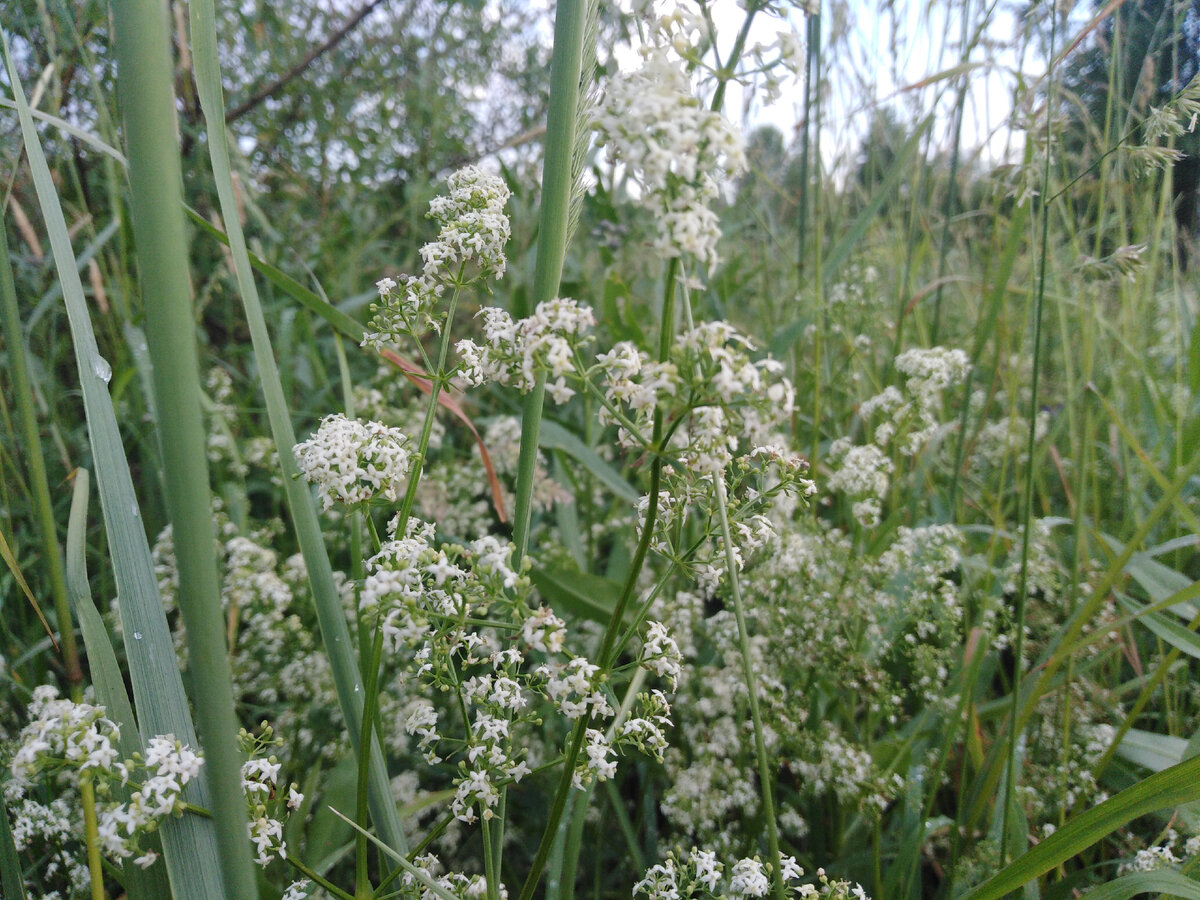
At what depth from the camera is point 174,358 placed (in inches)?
20.0

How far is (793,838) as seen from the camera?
157cm

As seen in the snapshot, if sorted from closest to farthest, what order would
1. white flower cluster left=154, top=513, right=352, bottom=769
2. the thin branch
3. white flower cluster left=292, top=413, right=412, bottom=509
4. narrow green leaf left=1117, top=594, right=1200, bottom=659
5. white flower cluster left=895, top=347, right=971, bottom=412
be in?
1. white flower cluster left=292, top=413, right=412, bottom=509
2. narrow green leaf left=1117, top=594, right=1200, bottom=659
3. white flower cluster left=154, top=513, right=352, bottom=769
4. white flower cluster left=895, top=347, right=971, bottom=412
5. the thin branch

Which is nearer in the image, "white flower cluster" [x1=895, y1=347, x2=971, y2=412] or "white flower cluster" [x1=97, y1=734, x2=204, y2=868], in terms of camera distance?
"white flower cluster" [x1=97, y1=734, x2=204, y2=868]

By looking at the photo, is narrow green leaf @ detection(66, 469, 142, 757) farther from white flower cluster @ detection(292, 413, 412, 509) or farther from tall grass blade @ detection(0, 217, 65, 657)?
white flower cluster @ detection(292, 413, 412, 509)

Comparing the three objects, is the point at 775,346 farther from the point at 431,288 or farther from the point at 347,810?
the point at 347,810

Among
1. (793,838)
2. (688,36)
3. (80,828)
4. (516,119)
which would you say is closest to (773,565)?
(793,838)

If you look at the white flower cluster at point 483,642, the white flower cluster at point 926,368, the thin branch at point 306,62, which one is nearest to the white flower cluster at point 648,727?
the white flower cluster at point 483,642

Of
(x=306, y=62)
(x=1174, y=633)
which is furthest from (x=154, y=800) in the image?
(x=306, y=62)

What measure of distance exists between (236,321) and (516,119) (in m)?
1.86

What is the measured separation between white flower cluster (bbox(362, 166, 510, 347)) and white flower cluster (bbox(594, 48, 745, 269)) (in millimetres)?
268

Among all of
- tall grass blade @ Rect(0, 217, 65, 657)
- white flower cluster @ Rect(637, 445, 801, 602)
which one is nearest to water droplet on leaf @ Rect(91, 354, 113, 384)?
tall grass blade @ Rect(0, 217, 65, 657)

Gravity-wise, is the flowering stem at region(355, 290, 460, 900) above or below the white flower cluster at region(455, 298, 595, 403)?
below

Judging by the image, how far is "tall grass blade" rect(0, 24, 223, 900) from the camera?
68 cm

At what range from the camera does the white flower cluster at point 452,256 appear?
2.73ft
